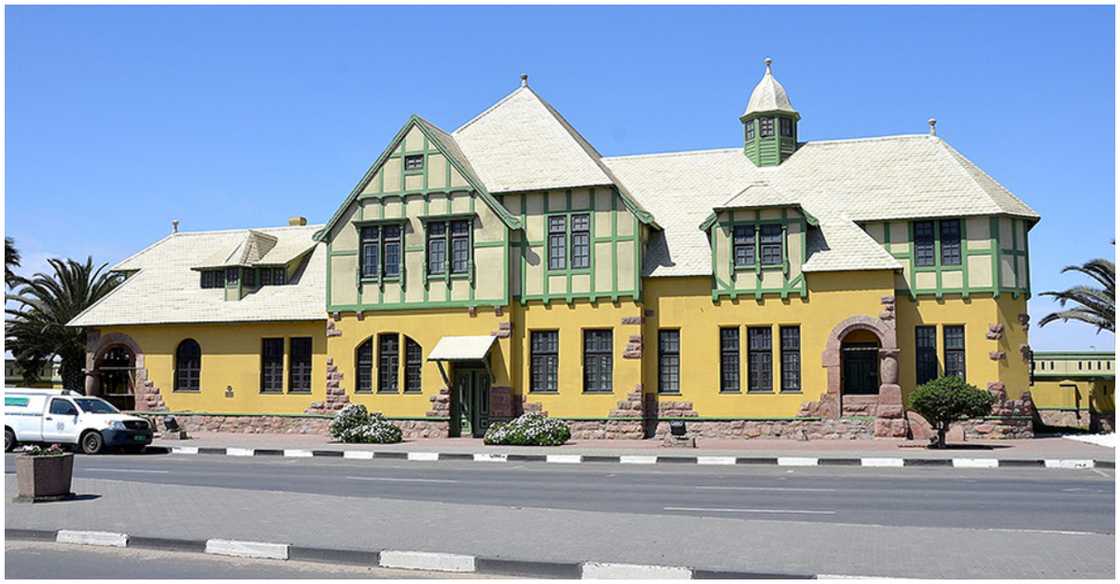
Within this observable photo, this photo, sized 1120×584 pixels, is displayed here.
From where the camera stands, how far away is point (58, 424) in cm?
2641

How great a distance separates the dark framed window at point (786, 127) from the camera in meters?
34.8

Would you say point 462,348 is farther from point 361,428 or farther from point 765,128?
point 765,128

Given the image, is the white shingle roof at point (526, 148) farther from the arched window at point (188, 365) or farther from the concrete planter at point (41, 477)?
the concrete planter at point (41, 477)

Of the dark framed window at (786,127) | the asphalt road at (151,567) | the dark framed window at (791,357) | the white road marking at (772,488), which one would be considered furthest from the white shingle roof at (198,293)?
the asphalt road at (151,567)

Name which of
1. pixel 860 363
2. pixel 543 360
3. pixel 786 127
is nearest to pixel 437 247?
pixel 543 360

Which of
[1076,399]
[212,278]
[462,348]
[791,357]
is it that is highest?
[212,278]

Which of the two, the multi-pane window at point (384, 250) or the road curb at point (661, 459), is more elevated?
the multi-pane window at point (384, 250)

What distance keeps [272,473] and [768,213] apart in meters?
16.6

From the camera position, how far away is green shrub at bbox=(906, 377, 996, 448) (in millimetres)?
24859

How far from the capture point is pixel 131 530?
12.0m

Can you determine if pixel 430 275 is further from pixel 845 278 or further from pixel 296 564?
pixel 296 564

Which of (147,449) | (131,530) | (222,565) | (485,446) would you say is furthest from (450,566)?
(147,449)

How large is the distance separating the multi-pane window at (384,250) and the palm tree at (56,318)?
15.5 metres

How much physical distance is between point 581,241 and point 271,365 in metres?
11.9
